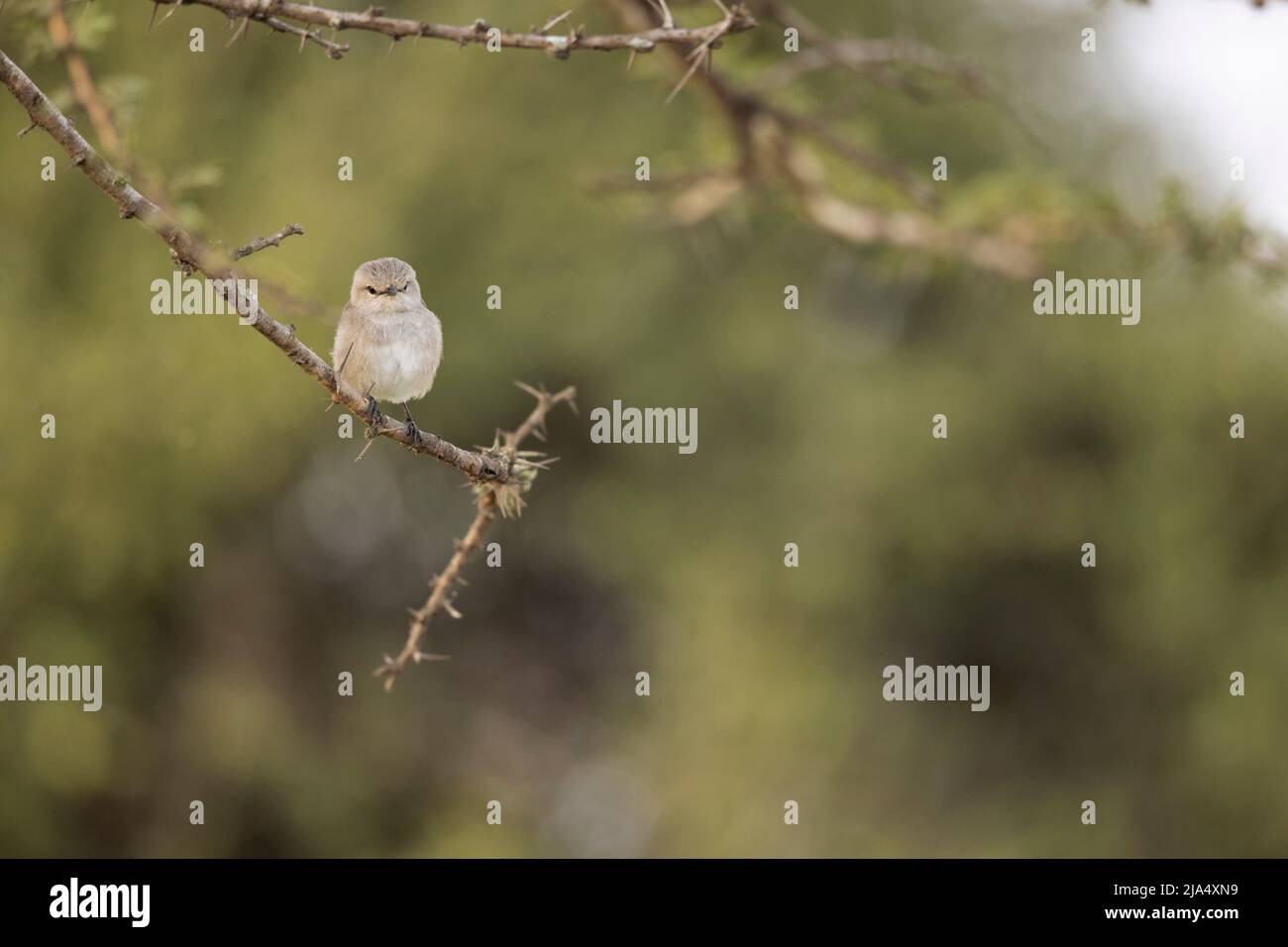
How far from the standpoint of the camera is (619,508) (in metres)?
25.1

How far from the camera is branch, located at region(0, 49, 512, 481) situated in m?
3.67

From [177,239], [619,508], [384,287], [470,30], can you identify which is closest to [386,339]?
[384,287]

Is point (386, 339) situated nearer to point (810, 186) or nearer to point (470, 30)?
point (470, 30)

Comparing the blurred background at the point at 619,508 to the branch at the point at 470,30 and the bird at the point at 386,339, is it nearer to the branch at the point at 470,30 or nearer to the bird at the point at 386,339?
the bird at the point at 386,339

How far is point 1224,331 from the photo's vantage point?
18641mm

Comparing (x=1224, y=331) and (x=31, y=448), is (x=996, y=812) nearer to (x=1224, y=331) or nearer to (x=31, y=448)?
(x=1224, y=331)

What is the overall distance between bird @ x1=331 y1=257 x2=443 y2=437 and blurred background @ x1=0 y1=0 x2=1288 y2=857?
21.2ft

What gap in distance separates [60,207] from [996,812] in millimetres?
15413

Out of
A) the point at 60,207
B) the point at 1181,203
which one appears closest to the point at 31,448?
the point at 60,207

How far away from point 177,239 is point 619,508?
2143 centimetres

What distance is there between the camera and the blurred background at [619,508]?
59.9 ft

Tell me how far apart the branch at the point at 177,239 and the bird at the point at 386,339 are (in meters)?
1.77

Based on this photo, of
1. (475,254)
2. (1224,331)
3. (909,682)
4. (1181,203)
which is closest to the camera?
(1181,203)

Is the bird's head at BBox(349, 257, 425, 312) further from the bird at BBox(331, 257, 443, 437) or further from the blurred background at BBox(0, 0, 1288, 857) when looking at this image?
the blurred background at BBox(0, 0, 1288, 857)
